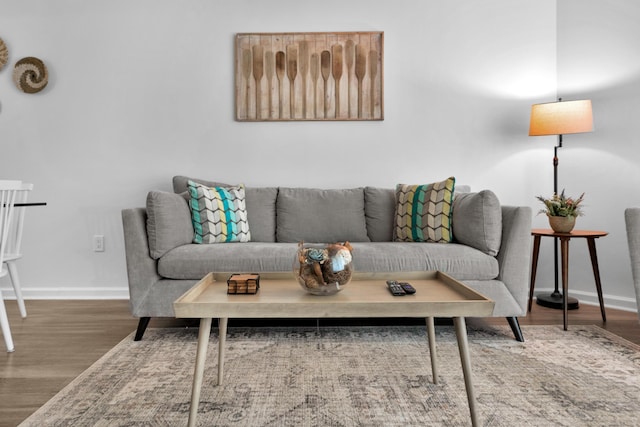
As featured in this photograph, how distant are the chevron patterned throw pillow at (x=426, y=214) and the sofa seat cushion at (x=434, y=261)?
Answer: 9.1 inches

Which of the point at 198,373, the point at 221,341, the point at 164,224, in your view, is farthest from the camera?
the point at 164,224

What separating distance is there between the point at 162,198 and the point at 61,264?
56.1 inches

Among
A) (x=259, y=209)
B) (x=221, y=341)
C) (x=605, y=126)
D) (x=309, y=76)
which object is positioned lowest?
(x=221, y=341)

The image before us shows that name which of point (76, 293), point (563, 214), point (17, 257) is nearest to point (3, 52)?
point (17, 257)

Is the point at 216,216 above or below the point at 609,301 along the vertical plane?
above

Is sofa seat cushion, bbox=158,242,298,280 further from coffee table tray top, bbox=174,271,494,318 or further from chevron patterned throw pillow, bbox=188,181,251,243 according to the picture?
coffee table tray top, bbox=174,271,494,318

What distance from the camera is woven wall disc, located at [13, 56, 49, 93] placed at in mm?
3020

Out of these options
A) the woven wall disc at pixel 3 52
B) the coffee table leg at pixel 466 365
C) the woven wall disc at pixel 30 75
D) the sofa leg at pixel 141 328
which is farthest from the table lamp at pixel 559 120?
the woven wall disc at pixel 3 52

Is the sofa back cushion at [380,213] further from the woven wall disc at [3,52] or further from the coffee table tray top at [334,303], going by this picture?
the woven wall disc at [3,52]

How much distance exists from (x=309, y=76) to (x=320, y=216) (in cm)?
111

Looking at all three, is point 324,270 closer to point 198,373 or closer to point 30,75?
point 198,373

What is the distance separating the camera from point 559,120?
8.81ft

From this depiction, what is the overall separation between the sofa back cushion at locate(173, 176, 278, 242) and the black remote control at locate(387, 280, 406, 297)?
1391mm

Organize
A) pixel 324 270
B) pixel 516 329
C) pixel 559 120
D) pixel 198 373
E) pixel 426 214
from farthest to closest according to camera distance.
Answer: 1. pixel 559 120
2. pixel 426 214
3. pixel 516 329
4. pixel 324 270
5. pixel 198 373
